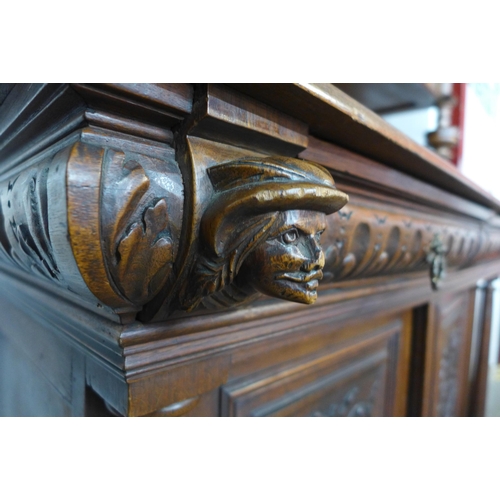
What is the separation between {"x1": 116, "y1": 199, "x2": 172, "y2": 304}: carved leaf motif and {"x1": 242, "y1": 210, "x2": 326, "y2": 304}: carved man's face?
0.06 metres

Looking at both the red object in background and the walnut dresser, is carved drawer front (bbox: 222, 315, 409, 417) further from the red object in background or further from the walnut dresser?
the red object in background

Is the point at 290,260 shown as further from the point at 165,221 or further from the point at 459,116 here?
the point at 459,116

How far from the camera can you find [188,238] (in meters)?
0.22

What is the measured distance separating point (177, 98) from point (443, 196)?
490 mm

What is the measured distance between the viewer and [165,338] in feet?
0.87

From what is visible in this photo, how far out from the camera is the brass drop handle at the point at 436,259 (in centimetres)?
58

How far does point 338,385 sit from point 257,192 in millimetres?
389

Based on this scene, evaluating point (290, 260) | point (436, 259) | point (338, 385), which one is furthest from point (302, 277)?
point (436, 259)

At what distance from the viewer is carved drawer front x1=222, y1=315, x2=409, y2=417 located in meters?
0.38

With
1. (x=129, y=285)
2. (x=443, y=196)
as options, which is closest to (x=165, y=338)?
(x=129, y=285)

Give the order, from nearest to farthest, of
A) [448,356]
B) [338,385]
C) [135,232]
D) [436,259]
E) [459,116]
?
[135,232] → [338,385] → [436,259] → [448,356] → [459,116]

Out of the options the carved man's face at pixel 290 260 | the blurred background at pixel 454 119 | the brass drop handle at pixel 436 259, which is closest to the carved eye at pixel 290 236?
the carved man's face at pixel 290 260

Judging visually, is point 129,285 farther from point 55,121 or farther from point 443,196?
point 443,196

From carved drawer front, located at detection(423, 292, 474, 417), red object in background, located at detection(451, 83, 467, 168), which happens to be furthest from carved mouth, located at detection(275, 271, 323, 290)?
red object in background, located at detection(451, 83, 467, 168)
